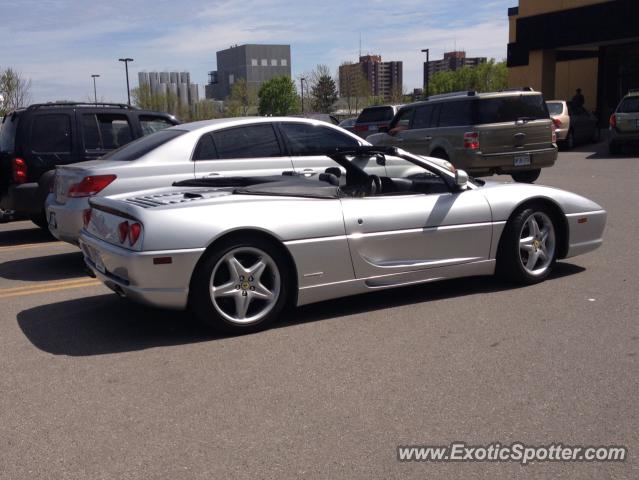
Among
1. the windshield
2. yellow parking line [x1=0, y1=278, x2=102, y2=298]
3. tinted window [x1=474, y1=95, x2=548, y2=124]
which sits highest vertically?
the windshield

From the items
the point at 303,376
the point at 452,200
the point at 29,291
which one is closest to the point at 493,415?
the point at 303,376

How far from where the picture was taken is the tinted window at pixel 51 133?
29.1 ft

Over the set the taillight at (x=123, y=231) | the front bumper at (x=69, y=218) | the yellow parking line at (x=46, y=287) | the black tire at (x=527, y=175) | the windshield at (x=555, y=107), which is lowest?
the yellow parking line at (x=46, y=287)

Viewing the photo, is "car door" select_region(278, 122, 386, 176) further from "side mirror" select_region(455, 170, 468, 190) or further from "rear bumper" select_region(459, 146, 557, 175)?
"rear bumper" select_region(459, 146, 557, 175)

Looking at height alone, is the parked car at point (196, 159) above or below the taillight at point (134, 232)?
above

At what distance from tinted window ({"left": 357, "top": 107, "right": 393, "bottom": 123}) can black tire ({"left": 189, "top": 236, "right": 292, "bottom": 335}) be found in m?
20.1

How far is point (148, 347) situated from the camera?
4.86 metres

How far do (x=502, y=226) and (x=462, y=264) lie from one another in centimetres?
52

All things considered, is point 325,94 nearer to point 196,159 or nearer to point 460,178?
point 196,159

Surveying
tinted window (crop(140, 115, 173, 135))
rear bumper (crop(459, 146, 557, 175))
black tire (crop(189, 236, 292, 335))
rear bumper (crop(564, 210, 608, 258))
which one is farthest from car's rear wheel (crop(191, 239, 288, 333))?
rear bumper (crop(459, 146, 557, 175))

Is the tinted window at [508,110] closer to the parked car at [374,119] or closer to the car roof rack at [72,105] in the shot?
the car roof rack at [72,105]

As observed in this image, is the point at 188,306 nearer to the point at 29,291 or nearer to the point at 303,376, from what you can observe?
the point at 303,376

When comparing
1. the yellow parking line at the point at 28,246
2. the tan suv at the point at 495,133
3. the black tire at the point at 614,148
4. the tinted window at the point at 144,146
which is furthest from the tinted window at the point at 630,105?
the yellow parking line at the point at 28,246

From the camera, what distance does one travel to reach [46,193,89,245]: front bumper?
695 cm
